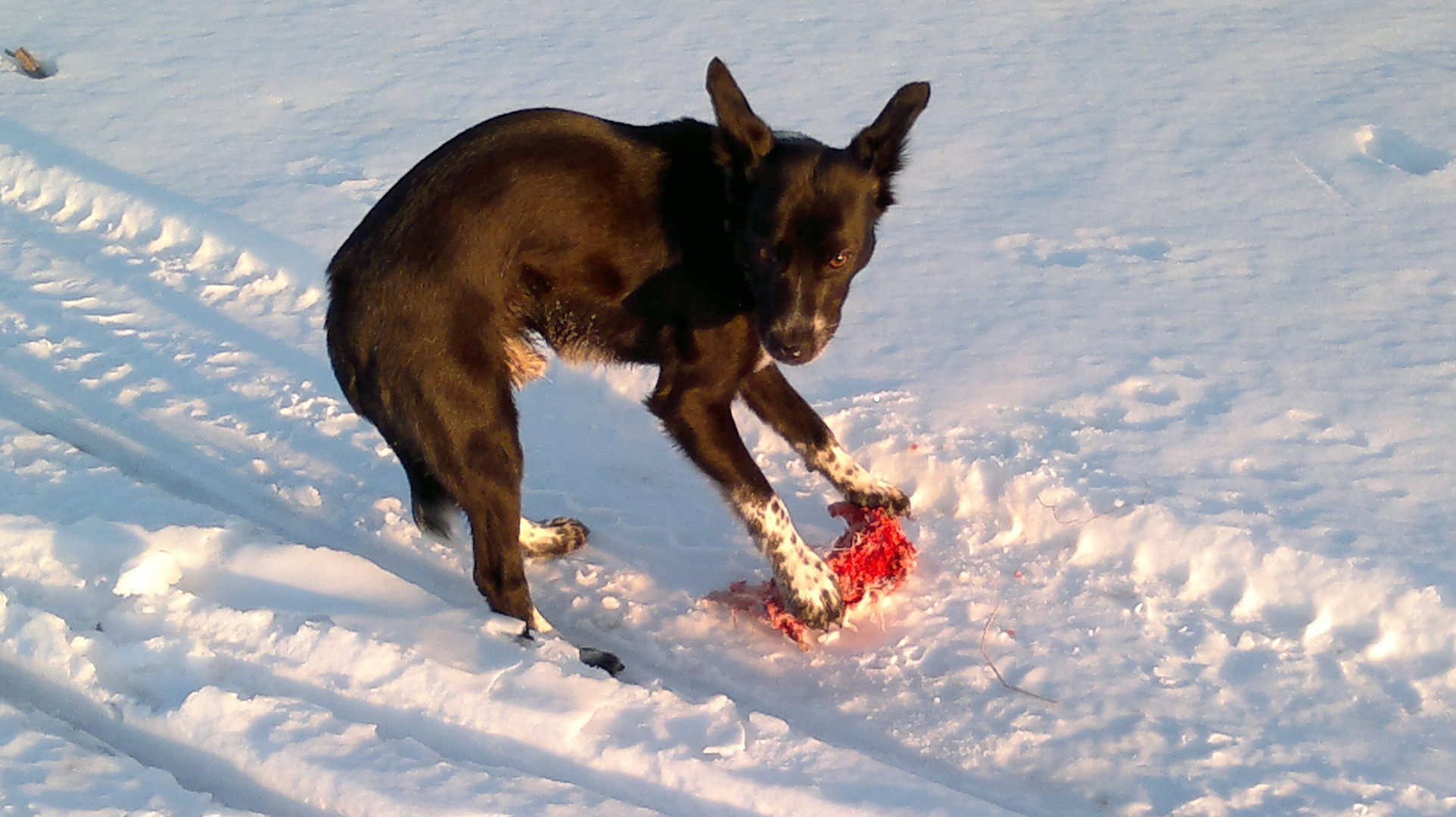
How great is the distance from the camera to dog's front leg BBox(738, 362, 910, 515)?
395 centimetres

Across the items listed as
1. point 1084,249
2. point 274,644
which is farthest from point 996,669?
point 1084,249

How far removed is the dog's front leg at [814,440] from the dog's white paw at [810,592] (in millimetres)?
509

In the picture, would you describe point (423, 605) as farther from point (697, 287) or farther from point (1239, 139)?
point (1239, 139)

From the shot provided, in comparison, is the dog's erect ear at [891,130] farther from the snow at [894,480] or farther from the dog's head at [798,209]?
the snow at [894,480]

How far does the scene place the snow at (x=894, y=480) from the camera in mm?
2855

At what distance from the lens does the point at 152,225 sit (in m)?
6.20

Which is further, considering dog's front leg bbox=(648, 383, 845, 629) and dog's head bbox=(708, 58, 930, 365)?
dog's front leg bbox=(648, 383, 845, 629)

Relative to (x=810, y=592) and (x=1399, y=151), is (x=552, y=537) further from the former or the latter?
(x=1399, y=151)

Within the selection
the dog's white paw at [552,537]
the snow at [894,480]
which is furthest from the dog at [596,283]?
the snow at [894,480]

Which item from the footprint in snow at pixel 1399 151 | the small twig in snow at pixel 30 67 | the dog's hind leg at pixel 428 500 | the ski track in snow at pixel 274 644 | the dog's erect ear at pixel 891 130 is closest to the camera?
the ski track in snow at pixel 274 644

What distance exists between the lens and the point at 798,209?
3.19 m

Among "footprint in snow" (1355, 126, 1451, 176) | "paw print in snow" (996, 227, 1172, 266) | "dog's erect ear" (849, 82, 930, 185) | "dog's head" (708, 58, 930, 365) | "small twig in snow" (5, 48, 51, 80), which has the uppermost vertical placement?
"small twig in snow" (5, 48, 51, 80)

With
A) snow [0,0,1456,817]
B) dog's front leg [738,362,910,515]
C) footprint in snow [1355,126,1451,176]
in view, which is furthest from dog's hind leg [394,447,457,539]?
footprint in snow [1355,126,1451,176]

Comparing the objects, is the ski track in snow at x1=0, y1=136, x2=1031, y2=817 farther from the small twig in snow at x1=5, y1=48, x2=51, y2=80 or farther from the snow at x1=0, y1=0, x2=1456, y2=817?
the small twig in snow at x1=5, y1=48, x2=51, y2=80
